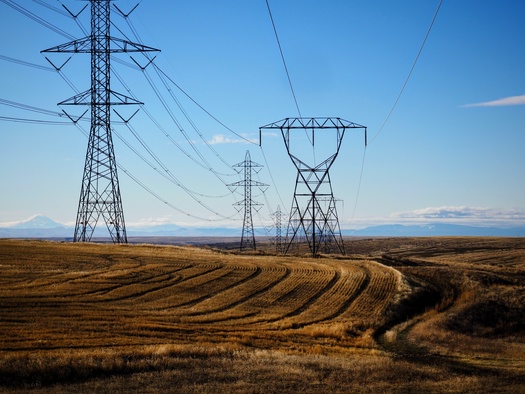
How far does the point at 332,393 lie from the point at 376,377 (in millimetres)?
3621

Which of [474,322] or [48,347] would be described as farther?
[474,322]

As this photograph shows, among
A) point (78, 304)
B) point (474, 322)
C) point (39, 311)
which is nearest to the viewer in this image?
point (39, 311)

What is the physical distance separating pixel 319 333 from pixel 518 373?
11.6 m

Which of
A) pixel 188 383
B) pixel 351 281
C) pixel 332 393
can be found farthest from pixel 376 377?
pixel 351 281

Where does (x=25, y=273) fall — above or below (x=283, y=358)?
above

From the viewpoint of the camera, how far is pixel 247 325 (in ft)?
115

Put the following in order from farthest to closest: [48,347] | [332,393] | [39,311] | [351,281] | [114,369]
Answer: [351,281] → [39,311] → [48,347] → [114,369] → [332,393]

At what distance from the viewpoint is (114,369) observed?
21.7m

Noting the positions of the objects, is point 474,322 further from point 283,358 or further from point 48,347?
point 48,347

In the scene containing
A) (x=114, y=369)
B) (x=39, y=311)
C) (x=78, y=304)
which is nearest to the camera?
(x=114, y=369)

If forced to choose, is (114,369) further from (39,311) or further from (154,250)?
(154,250)

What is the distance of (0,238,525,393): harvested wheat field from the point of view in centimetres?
2122

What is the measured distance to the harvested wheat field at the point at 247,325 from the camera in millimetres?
21219

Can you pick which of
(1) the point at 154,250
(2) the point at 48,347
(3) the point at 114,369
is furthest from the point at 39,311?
(1) the point at 154,250
